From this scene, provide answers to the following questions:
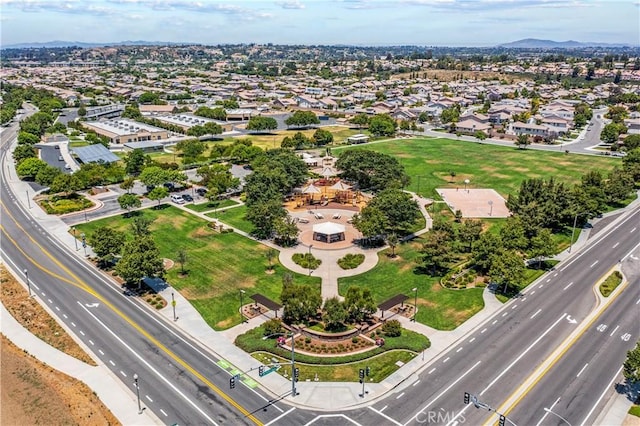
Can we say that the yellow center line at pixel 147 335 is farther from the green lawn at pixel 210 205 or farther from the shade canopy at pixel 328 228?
the shade canopy at pixel 328 228

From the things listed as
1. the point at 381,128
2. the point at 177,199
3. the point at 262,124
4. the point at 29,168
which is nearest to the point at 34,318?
the point at 177,199

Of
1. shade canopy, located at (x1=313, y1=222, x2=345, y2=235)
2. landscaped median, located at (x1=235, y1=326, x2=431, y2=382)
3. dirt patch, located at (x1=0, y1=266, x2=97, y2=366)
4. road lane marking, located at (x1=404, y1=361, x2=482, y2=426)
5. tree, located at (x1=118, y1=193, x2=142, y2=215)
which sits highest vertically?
tree, located at (x1=118, y1=193, x2=142, y2=215)

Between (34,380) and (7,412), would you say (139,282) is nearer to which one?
(34,380)

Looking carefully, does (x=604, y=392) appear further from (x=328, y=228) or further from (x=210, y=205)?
(x=210, y=205)

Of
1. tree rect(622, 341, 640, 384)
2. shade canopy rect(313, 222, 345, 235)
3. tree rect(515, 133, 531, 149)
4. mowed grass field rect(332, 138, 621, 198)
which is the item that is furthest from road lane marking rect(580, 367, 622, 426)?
tree rect(515, 133, 531, 149)

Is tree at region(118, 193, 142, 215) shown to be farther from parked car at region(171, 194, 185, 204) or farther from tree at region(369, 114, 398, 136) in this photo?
tree at region(369, 114, 398, 136)

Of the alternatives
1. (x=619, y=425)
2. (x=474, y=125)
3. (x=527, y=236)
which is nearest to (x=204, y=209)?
(x=527, y=236)
